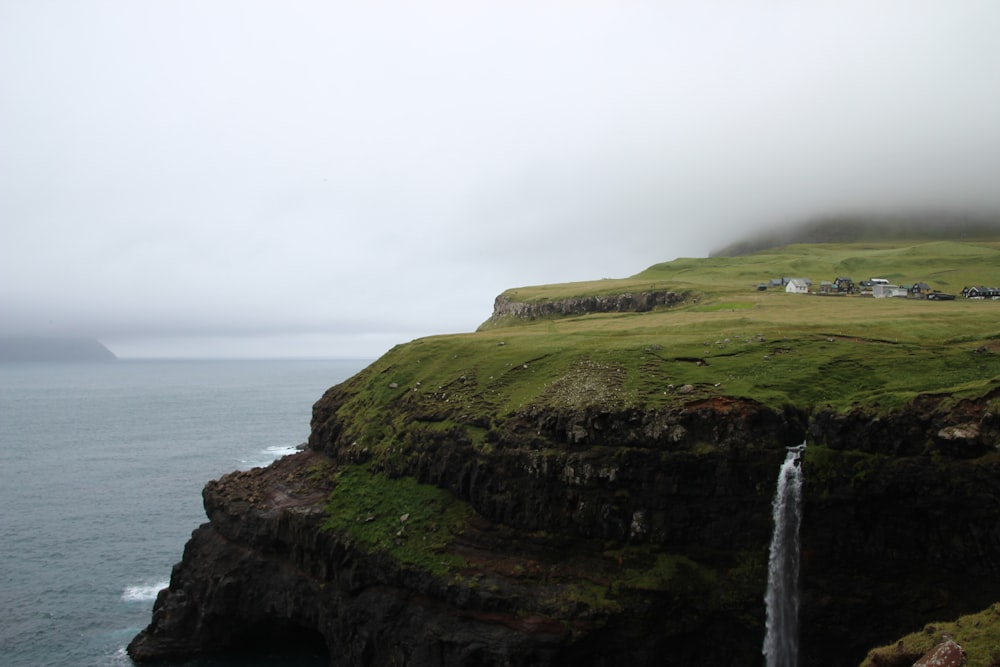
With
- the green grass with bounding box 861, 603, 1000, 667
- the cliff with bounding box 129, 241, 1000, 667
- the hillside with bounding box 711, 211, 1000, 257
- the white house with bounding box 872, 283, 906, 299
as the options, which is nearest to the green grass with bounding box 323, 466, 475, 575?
the cliff with bounding box 129, 241, 1000, 667

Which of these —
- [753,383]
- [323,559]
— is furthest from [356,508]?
[753,383]

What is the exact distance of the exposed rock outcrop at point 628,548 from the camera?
3622cm

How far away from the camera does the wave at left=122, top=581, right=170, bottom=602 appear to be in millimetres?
59094

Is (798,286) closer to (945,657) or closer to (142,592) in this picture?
(945,657)

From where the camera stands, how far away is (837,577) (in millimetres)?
38000

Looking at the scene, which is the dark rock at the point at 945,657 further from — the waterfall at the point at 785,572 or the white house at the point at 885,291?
the white house at the point at 885,291

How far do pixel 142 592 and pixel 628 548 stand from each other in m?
47.2

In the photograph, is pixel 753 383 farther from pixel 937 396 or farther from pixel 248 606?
pixel 248 606

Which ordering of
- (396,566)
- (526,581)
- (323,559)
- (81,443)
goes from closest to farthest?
(526,581)
(396,566)
(323,559)
(81,443)

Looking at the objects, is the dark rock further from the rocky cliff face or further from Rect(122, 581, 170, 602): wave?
the rocky cliff face

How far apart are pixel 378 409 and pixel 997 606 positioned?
164 feet

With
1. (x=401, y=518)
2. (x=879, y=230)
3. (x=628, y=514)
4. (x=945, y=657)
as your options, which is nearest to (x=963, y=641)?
(x=945, y=657)

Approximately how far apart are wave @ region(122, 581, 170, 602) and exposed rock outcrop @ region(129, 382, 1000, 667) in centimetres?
874

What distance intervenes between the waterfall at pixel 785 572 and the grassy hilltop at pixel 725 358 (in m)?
5.71
